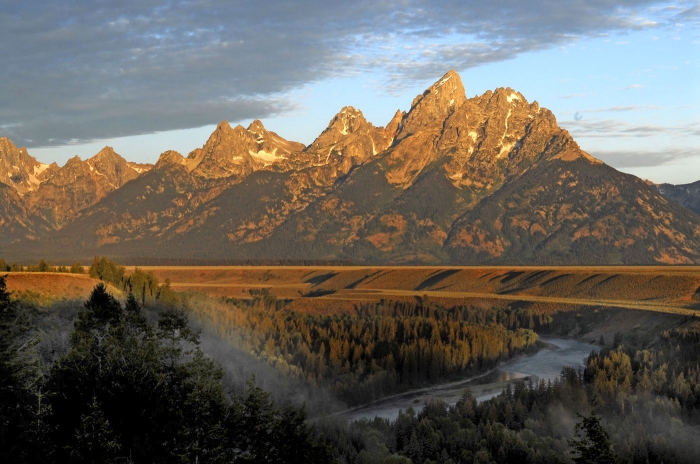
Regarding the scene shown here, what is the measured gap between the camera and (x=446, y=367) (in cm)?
17412

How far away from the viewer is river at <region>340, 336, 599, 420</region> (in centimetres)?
14450

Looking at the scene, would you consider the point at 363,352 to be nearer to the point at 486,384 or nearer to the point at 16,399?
the point at 486,384

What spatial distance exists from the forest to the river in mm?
3255

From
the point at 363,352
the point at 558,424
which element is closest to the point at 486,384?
the point at 363,352

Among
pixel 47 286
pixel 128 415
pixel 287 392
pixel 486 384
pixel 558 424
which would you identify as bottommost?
pixel 486 384

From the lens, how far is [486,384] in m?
165

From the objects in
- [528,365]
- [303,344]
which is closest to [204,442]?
[303,344]

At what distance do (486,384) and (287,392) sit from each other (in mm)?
43754

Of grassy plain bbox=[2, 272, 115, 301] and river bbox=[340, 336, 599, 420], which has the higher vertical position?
grassy plain bbox=[2, 272, 115, 301]

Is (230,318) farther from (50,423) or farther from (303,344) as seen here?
(50,423)

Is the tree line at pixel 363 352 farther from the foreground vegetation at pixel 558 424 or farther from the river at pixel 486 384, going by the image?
the foreground vegetation at pixel 558 424

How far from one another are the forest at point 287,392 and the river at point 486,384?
3.26m

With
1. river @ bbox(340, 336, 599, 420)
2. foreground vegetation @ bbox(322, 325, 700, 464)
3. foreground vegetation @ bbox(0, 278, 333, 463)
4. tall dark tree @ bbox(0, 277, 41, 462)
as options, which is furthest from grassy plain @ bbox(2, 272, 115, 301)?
tall dark tree @ bbox(0, 277, 41, 462)

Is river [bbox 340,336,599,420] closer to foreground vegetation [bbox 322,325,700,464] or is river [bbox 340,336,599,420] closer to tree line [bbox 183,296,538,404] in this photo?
tree line [bbox 183,296,538,404]
